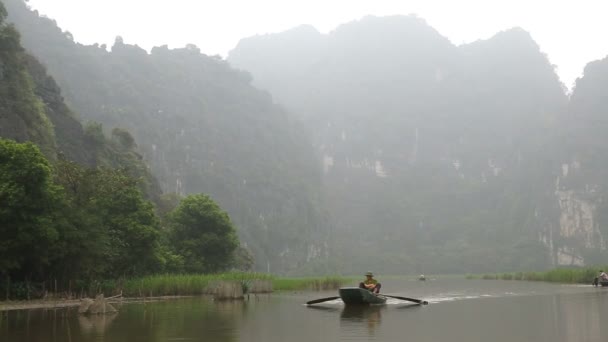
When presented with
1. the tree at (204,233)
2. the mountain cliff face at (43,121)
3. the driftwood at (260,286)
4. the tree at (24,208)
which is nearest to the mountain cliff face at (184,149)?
the mountain cliff face at (43,121)

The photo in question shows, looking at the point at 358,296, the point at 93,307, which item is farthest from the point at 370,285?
the point at 93,307

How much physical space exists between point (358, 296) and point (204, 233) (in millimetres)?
30155

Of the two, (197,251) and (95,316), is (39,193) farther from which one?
(197,251)

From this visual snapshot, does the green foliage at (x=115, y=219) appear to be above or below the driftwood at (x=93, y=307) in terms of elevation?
above

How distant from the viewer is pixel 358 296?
98.5ft

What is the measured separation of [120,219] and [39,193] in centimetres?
1125

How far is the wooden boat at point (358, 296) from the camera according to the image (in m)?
29.7

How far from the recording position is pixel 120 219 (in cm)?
4278

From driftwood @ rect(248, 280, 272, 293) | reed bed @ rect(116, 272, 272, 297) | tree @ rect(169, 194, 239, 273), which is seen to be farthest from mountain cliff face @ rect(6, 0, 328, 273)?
reed bed @ rect(116, 272, 272, 297)

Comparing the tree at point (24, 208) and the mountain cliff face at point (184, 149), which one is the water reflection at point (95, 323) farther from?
the mountain cliff face at point (184, 149)

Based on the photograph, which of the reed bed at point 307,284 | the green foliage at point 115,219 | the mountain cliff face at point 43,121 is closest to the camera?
the green foliage at point 115,219

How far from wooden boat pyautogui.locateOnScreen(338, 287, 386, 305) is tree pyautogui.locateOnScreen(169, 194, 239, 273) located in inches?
1102

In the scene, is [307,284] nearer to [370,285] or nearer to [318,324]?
[370,285]

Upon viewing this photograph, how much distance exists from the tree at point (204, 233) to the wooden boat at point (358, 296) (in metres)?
28.0
